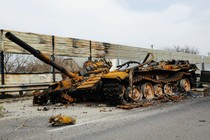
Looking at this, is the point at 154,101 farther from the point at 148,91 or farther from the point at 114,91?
the point at 114,91

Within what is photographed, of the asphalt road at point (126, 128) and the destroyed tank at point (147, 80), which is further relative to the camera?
the destroyed tank at point (147, 80)

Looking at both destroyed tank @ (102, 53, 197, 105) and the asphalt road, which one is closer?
the asphalt road

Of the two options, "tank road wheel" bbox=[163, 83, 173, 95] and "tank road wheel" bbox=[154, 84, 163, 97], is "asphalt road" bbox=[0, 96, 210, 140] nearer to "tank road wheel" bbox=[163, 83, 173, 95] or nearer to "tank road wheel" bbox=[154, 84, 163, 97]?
"tank road wheel" bbox=[154, 84, 163, 97]

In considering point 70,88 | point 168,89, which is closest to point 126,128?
point 70,88

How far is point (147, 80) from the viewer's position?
12.6 metres

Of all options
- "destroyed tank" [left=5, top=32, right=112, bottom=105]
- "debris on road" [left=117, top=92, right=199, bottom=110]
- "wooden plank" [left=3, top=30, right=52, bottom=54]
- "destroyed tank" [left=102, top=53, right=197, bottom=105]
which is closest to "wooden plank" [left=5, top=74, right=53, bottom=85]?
"wooden plank" [left=3, top=30, right=52, bottom=54]

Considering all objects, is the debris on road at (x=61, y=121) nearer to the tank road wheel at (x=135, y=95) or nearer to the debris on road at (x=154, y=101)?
the debris on road at (x=154, y=101)

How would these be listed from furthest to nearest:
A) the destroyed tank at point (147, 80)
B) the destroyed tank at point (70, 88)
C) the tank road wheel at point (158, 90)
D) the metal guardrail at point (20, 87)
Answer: the metal guardrail at point (20, 87) → the tank road wheel at point (158, 90) → the destroyed tank at point (70, 88) → the destroyed tank at point (147, 80)

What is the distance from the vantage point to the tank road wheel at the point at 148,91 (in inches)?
485

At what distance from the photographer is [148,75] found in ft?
42.8

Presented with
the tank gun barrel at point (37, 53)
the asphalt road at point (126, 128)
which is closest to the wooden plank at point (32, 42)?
the tank gun barrel at point (37, 53)

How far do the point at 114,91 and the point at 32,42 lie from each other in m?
8.84

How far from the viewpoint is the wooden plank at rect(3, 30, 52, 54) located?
16.8 m

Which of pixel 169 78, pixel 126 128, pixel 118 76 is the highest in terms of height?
pixel 118 76
